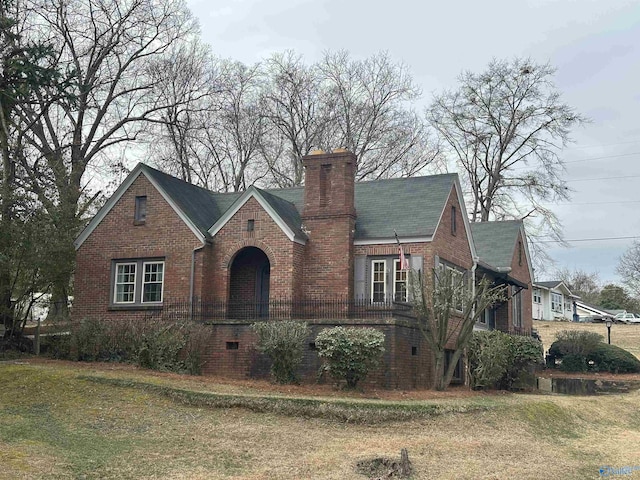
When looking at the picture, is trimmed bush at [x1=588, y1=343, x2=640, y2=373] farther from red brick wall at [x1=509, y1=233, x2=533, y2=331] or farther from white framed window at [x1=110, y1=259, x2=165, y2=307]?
white framed window at [x1=110, y1=259, x2=165, y2=307]

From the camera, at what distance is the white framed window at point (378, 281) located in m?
23.2

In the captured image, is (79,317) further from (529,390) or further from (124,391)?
(529,390)

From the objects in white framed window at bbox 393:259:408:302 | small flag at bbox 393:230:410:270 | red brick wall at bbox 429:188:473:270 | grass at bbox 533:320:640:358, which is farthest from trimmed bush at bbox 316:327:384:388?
grass at bbox 533:320:640:358

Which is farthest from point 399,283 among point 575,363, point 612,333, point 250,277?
point 612,333

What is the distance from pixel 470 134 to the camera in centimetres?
4791

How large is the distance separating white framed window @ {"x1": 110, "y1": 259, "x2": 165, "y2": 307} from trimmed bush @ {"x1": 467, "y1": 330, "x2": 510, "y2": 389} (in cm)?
967

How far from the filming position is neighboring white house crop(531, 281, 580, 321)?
60.2 meters

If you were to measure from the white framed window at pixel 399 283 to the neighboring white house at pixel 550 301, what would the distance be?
124 feet

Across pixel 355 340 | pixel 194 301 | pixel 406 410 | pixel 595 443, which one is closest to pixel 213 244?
pixel 194 301

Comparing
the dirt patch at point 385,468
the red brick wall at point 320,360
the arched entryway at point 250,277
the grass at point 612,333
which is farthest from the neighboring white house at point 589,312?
the dirt patch at point 385,468

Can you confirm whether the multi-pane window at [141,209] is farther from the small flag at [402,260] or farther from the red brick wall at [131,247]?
the small flag at [402,260]

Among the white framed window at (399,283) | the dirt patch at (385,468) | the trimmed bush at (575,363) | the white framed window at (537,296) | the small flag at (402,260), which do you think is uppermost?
the white framed window at (537,296)

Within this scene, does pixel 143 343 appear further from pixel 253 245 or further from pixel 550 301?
pixel 550 301

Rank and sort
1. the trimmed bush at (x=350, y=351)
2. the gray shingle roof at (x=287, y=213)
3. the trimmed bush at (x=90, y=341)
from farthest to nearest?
1. the gray shingle roof at (x=287, y=213)
2. the trimmed bush at (x=90, y=341)
3. the trimmed bush at (x=350, y=351)
